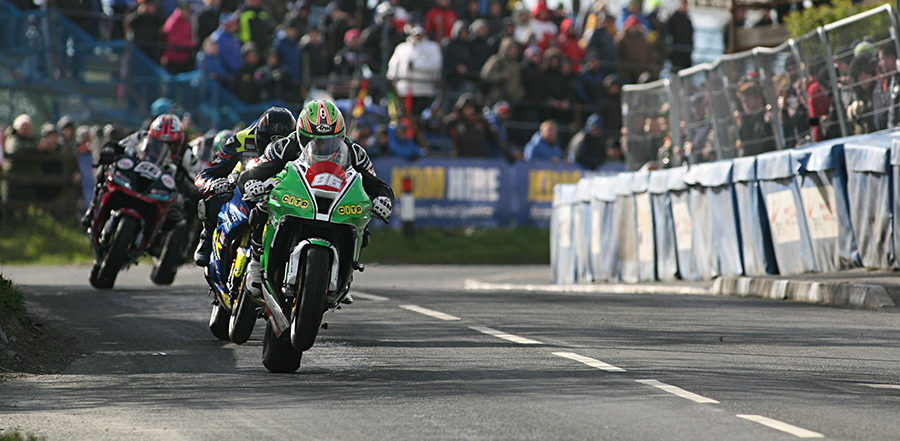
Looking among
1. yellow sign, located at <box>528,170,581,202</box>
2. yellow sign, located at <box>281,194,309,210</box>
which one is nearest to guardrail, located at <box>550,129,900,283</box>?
yellow sign, located at <box>528,170,581,202</box>

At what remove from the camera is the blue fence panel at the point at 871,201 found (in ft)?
53.7

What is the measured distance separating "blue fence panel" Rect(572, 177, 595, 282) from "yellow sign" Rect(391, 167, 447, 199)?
5.08 metres

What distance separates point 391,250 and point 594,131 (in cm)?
447

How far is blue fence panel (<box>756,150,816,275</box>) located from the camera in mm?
18094

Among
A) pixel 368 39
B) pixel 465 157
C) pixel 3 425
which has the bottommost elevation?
pixel 3 425

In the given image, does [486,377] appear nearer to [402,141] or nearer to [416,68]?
[402,141]

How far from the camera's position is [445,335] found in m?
12.4

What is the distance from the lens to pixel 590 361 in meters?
10.4

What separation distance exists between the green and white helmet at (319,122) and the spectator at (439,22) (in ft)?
67.6

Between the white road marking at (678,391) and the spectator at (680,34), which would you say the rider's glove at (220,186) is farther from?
the spectator at (680,34)

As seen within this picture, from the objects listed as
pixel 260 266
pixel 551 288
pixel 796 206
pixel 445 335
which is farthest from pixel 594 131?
pixel 260 266

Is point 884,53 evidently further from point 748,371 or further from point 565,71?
point 565,71

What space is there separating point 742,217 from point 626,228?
3.89 metres

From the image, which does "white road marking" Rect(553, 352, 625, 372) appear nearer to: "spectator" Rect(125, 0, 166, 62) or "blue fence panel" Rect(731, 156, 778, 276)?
"blue fence panel" Rect(731, 156, 778, 276)
